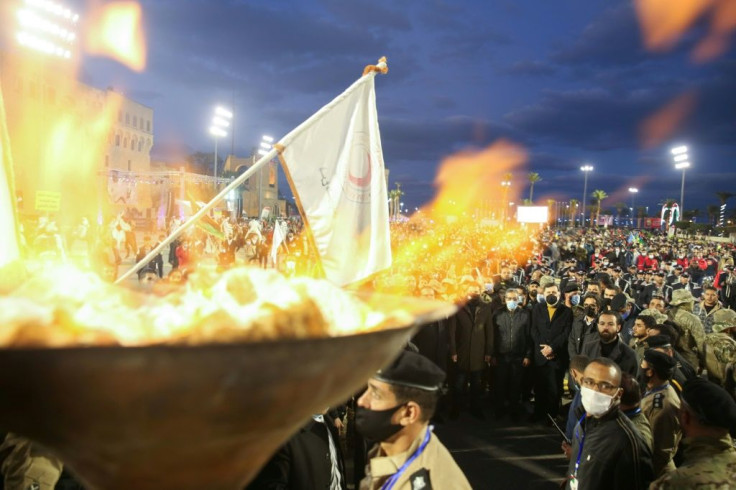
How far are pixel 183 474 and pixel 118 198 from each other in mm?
45869

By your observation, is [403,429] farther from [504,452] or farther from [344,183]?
[504,452]

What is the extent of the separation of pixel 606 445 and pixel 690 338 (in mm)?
5111

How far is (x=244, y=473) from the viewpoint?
103 centimetres

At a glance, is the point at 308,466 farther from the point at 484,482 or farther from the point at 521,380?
the point at 521,380

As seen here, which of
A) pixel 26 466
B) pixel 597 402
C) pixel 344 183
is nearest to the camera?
pixel 26 466

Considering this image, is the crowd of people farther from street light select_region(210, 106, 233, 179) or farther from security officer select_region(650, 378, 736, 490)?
street light select_region(210, 106, 233, 179)

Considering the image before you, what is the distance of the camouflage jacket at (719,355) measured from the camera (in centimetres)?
633

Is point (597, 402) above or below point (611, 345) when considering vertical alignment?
above

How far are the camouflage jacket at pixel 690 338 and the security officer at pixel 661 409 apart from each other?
301 centimetres

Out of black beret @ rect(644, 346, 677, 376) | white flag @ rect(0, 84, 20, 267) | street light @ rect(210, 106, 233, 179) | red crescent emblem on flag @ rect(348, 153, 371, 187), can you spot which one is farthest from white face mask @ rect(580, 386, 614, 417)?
street light @ rect(210, 106, 233, 179)

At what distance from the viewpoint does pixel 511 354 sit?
29.6 feet

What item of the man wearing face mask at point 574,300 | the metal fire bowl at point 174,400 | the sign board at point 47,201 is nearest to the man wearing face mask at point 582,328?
the man wearing face mask at point 574,300

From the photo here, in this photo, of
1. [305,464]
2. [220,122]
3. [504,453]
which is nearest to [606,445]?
[305,464]

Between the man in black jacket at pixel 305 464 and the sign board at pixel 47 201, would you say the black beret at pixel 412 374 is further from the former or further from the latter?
the sign board at pixel 47 201
